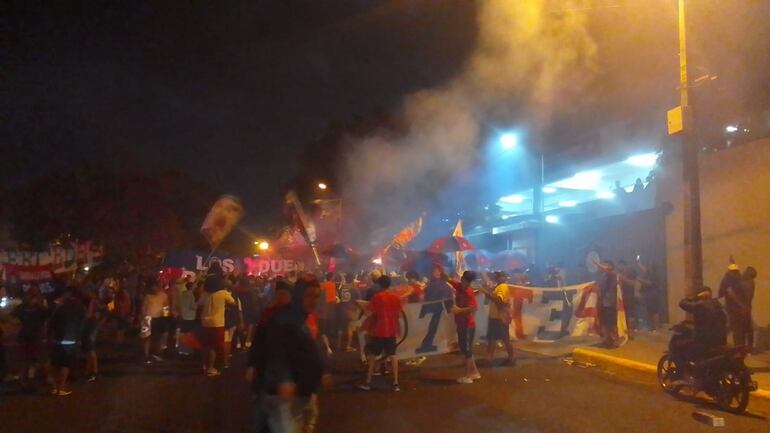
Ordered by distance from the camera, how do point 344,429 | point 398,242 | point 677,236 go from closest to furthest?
1. point 344,429
2. point 677,236
3. point 398,242

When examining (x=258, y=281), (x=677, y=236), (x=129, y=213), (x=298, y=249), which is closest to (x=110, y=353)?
(x=258, y=281)

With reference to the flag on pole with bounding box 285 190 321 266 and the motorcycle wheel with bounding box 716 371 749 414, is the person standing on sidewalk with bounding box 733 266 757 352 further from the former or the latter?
the flag on pole with bounding box 285 190 321 266

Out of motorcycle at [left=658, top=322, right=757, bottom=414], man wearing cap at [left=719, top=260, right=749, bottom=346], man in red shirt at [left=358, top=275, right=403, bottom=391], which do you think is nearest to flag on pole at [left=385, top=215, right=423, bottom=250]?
man in red shirt at [left=358, top=275, right=403, bottom=391]

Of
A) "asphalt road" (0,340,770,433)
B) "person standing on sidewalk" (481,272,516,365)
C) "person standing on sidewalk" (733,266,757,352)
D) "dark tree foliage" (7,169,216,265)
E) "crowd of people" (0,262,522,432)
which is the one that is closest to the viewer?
"crowd of people" (0,262,522,432)

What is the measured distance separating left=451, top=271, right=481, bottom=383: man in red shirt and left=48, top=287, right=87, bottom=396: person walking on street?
16.0 feet

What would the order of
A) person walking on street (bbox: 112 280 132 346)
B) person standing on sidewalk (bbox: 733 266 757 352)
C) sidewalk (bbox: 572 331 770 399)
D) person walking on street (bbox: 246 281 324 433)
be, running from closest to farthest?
person walking on street (bbox: 246 281 324 433) → sidewalk (bbox: 572 331 770 399) → person standing on sidewalk (bbox: 733 266 757 352) → person walking on street (bbox: 112 280 132 346)

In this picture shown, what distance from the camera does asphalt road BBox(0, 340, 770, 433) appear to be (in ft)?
22.5

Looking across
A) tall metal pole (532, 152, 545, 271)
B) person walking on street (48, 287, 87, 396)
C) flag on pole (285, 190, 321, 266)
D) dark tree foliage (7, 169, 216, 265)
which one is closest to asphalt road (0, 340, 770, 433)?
person walking on street (48, 287, 87, 396)

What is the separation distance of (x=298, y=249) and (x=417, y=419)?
51.1 feet

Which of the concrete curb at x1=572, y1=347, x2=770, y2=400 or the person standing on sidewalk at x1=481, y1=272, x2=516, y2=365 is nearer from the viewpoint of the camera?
the concrete curb at x1=572, y1=347, x2=770, y2=400

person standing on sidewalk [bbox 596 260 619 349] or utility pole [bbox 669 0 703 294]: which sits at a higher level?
utility pole [bbox 669 0 703 294]

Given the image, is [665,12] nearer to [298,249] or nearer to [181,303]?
[181,303]

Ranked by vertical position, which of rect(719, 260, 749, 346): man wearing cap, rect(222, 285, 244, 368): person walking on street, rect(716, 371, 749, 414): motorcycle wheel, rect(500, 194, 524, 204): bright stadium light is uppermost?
rect(500, 194, 524, 204): bright stadium light

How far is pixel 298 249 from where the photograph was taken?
22.3 metres
